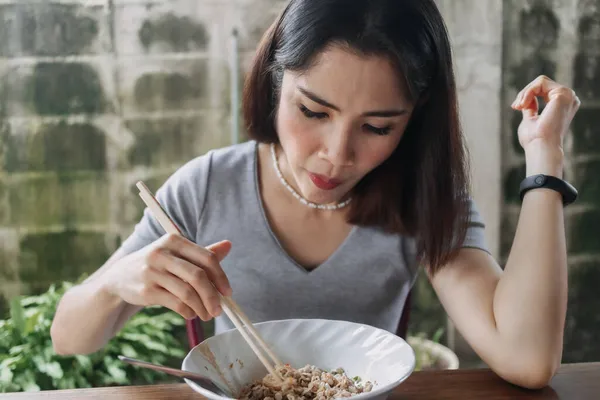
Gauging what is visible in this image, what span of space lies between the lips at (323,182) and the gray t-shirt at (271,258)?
0.26 meters

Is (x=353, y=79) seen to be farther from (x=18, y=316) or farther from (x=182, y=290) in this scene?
(x=18, y=316)

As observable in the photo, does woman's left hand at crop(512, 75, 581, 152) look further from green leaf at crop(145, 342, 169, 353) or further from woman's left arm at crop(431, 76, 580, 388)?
green leaf at crop(145, 342, 169, 353)

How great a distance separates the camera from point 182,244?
3.69 feet

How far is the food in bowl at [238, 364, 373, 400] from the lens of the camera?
44.4 inches

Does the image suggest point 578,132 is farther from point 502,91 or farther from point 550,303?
point 550,303

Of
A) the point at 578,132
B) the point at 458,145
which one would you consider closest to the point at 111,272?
the point at 458,145

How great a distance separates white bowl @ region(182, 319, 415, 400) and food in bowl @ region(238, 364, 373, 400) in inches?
1.1

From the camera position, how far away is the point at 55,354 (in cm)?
262

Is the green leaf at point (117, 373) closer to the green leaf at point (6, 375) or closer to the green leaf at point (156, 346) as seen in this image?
the green leaf at point (156, 346)

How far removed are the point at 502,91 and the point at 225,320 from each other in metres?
2.01

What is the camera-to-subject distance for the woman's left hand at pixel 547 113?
1.48m

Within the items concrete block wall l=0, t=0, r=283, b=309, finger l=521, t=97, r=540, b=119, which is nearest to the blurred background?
concrete block wall l=0, t=0, r=283, b=309

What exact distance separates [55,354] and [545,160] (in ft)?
6.74

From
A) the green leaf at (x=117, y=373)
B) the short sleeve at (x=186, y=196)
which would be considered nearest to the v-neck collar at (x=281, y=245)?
the short sleeve at (x=186, y=196)
